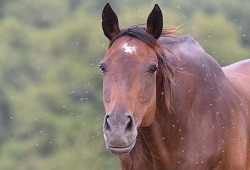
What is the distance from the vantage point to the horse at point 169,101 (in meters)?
6.39

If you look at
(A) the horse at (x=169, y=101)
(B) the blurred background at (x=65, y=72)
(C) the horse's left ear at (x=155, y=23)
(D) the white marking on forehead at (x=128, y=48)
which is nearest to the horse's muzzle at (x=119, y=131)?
(A) the horse at (x=169, y=101)

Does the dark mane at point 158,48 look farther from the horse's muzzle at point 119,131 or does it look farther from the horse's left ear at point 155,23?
the horse's muzzle at point 119,131

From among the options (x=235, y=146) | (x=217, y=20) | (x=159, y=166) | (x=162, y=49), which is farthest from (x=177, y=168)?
(x=217, y=20)

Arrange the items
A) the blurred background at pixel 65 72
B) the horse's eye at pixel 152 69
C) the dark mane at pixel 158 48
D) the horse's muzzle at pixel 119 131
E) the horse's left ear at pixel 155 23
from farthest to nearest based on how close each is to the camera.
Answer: the blurred background at pixel 65 72 < the horse's left ear at pixel 155 23 < the dark mane at pixel 158 48 < the horse's eye at pixel 152 69 < the horse's muzzle at pixel 119 131

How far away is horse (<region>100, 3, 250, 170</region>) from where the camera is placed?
6395mm

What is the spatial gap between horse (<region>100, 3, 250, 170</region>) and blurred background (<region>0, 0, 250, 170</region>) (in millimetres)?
21148

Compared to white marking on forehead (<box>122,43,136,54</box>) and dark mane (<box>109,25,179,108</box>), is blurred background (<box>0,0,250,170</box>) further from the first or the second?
white marking on forehead (<box>122,43,136,54</box>)

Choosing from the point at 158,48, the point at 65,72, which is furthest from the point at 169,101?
the point at 65,72

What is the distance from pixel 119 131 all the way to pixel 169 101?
100 cm

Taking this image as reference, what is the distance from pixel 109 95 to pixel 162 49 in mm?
709

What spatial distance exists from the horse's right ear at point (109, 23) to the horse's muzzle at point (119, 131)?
1053 millimetres

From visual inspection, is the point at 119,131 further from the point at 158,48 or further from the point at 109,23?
the point at 109,23

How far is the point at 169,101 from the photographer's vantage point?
6945 mm

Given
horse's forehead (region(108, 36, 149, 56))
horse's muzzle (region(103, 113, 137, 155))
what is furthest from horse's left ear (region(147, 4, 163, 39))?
horse's muzzle (region(103, 113, 137, 155))
